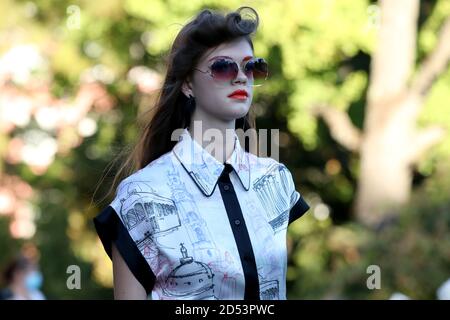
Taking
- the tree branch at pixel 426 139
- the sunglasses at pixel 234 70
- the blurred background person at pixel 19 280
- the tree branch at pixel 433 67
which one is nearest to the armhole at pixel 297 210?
the sunglasses at pixel 234 70

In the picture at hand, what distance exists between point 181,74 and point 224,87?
0.21 m

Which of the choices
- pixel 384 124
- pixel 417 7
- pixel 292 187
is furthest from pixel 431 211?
pixel 292 187

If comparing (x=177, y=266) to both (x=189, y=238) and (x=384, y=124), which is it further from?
(x=384, y=124)

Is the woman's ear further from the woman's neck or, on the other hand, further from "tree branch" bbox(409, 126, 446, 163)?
"tree branch" bbox(409, 126, 446, 163)

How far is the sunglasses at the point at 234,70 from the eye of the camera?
11.5 ft

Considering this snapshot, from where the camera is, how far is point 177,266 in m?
3.28

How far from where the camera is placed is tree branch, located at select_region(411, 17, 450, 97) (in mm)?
15094

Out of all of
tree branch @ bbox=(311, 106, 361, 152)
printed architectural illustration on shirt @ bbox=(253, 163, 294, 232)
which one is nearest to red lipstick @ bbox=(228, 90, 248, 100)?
printed architectural illustration on shirt @ bbox=(253, 163, 294, 232)

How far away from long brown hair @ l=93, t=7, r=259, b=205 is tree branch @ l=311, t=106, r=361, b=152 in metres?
12.1

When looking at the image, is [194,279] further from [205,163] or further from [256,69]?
[256,69]

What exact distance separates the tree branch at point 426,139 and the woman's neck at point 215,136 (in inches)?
477

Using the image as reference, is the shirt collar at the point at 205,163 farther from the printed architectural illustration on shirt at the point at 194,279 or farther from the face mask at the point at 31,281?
the face mask at the point at 31,281

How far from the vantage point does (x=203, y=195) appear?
344 cm
